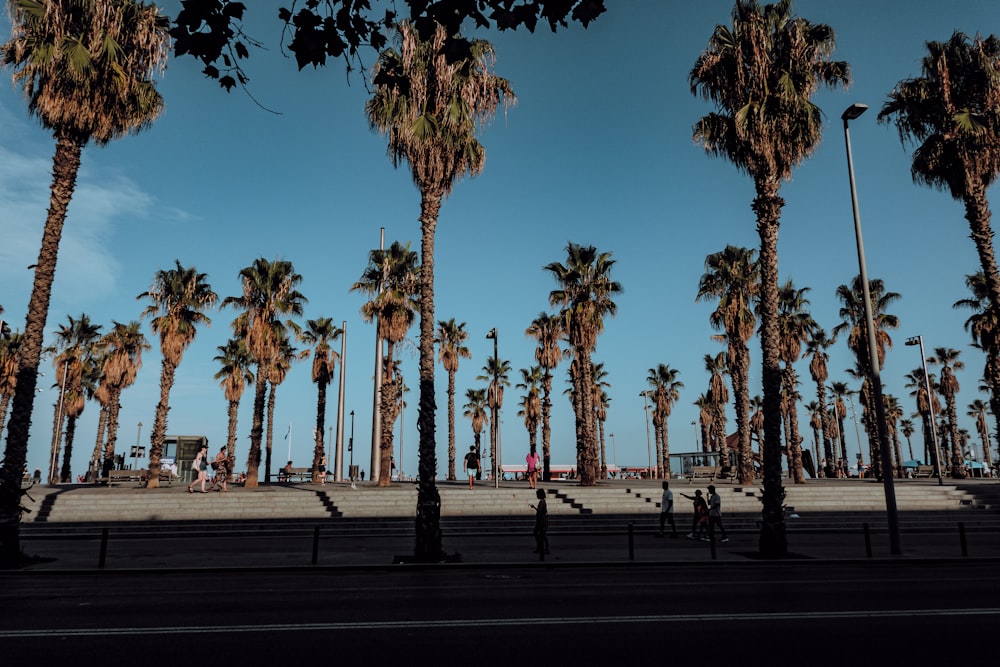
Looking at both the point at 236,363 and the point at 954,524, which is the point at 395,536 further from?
the point at 236,363

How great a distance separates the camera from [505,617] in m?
7.76

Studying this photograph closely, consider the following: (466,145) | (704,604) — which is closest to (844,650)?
(704,604)

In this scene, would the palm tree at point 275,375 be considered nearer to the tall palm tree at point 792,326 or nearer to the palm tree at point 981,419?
the tall palm tree at point 792,326

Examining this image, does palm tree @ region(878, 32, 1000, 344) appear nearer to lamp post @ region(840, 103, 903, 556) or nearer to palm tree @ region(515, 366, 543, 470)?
lamp post @ region(840, 103, 903, 556)

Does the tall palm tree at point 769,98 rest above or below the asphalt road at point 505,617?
above

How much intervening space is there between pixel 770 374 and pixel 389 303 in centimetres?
2111

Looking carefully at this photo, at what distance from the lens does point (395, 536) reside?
20297 mm

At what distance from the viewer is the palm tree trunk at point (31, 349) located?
545 inches

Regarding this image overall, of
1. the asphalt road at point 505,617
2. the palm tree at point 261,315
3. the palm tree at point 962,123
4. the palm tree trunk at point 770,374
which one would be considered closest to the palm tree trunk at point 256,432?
the palm tree at point 261,315

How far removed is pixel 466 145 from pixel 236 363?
33186 millimetres

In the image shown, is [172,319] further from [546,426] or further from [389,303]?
[546,426]

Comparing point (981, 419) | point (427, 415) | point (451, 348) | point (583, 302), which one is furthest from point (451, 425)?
point (981, 419)

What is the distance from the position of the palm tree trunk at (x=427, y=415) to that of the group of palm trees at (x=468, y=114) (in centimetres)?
4

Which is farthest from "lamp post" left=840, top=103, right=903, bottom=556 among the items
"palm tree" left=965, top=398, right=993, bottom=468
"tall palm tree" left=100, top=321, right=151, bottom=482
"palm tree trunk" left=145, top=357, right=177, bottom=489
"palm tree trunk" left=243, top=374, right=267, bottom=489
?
"palm tree" left=965, top=398, right=993, bottom=468
